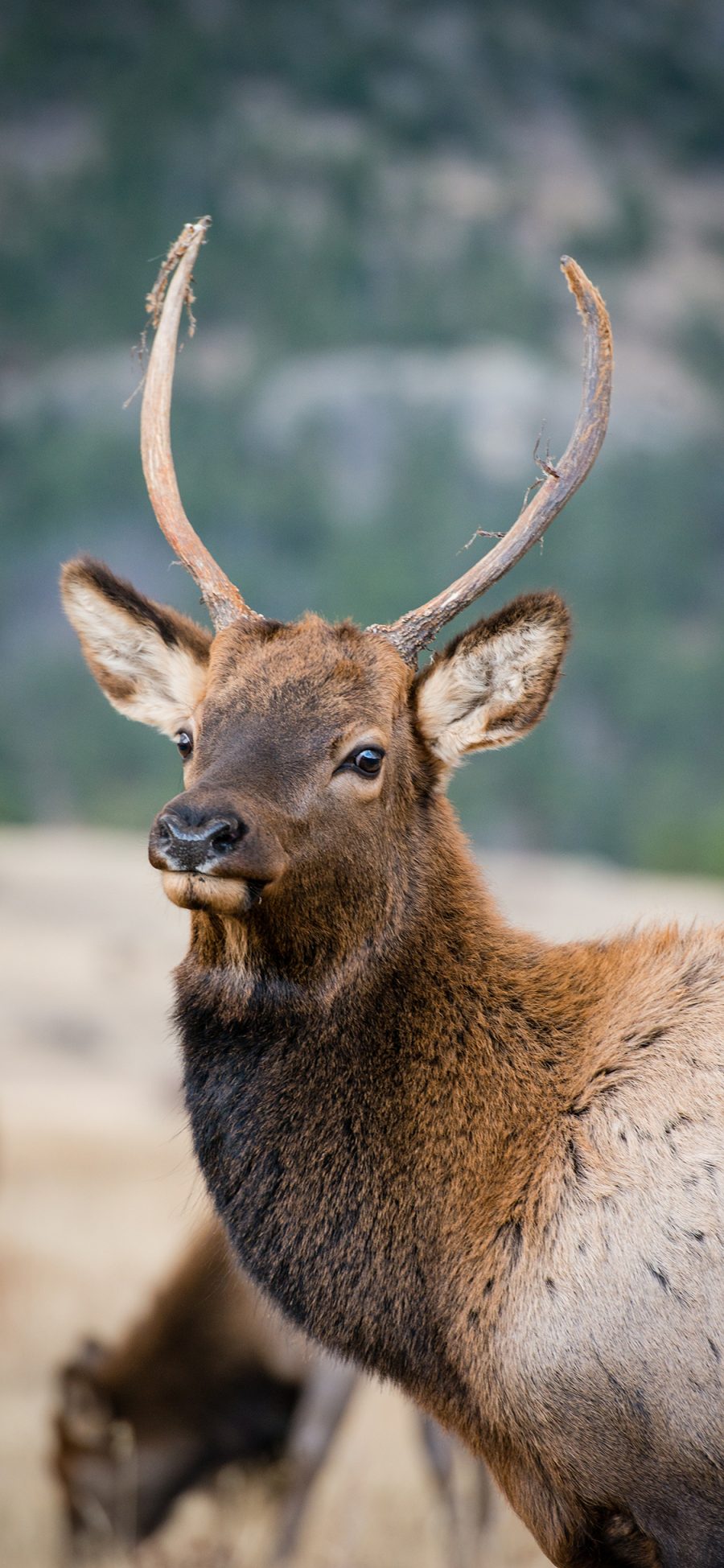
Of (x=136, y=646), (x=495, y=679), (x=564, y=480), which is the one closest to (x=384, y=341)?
(x=136, y=646)

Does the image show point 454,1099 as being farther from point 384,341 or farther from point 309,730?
point 384,341

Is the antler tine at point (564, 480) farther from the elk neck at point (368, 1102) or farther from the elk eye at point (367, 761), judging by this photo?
the elk neck at point (368, 1102)

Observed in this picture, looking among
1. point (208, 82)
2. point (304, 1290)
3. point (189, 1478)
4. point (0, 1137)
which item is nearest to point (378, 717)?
point (304, 1290)

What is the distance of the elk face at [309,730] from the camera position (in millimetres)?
3229

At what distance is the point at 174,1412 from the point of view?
580 centimetres

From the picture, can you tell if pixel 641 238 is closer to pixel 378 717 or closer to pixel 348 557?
pixel 348 557

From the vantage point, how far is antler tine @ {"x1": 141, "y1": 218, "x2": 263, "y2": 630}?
4.07 meters

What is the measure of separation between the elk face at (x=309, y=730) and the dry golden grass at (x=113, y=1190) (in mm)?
781

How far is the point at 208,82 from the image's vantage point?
4538 centimetres

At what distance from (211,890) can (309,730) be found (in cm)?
52

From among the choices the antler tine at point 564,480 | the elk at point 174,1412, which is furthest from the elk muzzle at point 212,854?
the elk at point 174,1412

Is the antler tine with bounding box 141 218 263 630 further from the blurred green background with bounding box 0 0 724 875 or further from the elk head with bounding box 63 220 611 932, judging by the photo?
the blurred green background with bounding box 0 0 724 875

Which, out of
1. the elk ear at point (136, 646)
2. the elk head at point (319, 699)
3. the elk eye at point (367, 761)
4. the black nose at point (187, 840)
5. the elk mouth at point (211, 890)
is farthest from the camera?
the elk ear at point (136, 646)

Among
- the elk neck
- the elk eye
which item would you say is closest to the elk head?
the elk eye
